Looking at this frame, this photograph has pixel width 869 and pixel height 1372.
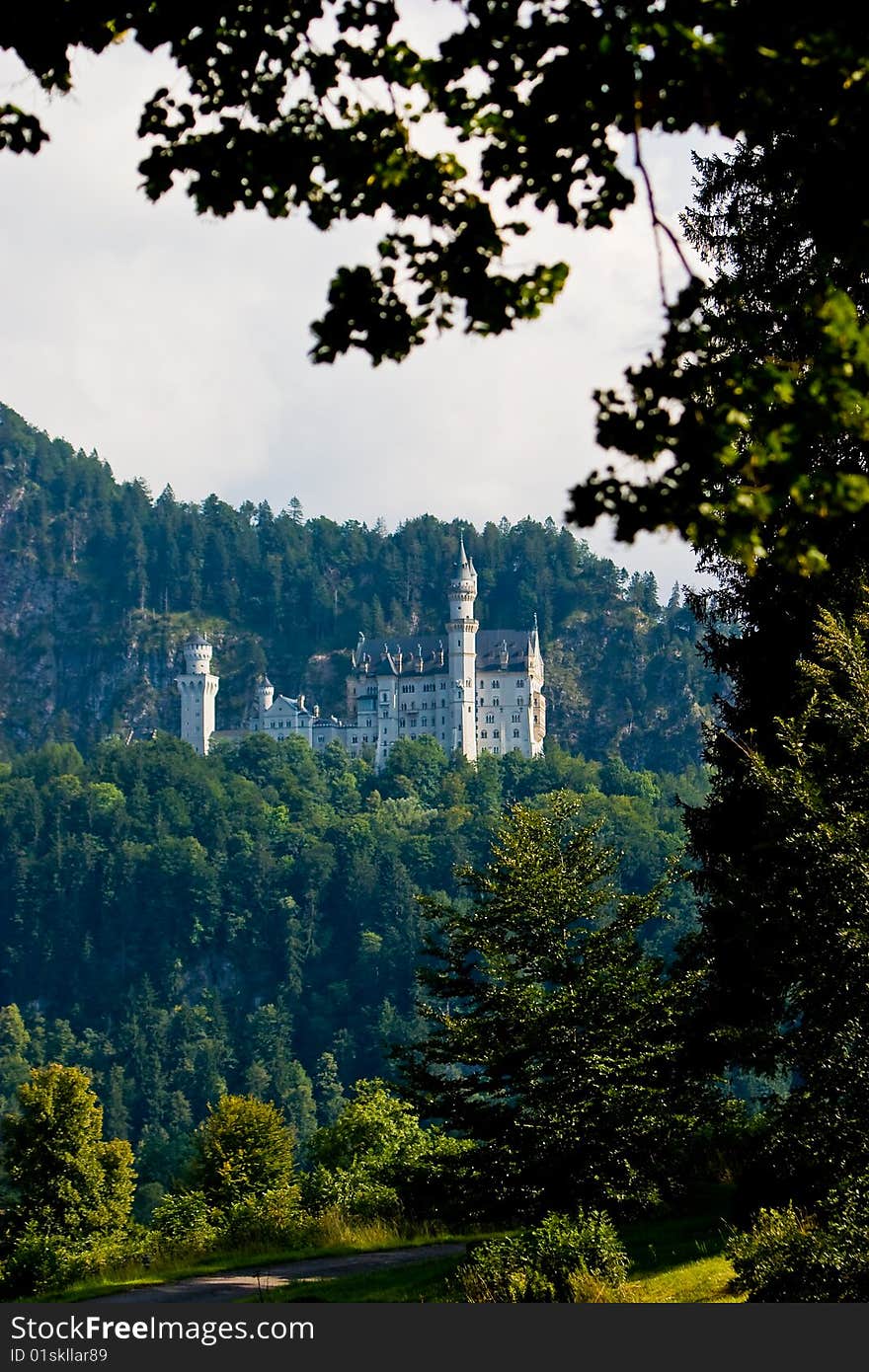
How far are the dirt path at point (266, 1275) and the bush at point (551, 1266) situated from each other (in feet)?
10.9

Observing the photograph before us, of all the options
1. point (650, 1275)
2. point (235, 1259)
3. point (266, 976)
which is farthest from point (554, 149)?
point (266, 976)

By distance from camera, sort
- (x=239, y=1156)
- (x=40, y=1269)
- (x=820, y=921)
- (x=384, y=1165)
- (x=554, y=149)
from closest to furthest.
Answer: (x=554, y=149)
(x=820, y=921)
(x=40, y=1269)
(x=384, y=1165)
(x=239, y=1156)

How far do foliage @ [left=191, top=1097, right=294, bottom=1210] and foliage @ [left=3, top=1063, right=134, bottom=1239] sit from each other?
2114 millimetres

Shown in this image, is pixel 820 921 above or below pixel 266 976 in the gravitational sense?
above

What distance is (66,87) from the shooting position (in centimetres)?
970

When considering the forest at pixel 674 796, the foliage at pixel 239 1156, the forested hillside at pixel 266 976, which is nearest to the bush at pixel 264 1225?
the forest at pixel 674 796

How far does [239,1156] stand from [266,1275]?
688 inches

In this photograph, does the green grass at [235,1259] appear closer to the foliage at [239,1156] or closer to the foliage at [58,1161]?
the foliage at [239,1156]

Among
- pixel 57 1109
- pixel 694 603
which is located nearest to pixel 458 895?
pixel 57 1109

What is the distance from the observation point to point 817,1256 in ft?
50.7

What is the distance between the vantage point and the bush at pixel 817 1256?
15.2 meters

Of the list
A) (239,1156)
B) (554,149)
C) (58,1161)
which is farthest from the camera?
(58,1161)

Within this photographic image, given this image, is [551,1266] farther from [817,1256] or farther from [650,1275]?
[817,1256]

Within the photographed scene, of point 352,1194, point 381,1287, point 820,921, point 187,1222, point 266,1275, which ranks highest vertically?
point 820,921
